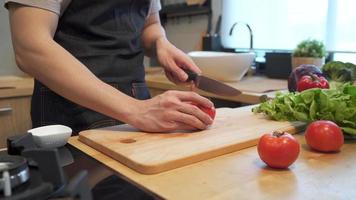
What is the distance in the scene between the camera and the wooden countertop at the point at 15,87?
1.70m

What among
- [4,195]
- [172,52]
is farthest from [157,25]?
[4,195]

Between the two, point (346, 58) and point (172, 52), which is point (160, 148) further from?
point (346, 58)

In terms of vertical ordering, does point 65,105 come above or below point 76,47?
below

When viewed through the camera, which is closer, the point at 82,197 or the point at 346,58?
the point at 82,197

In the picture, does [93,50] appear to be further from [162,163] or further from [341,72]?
[341,72]

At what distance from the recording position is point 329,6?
69.6 inches

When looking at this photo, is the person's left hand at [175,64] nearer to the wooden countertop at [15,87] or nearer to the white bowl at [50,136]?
the white bowl at [50,136]

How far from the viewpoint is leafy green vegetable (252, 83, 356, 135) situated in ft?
2.67

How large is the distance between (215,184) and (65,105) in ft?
1.74

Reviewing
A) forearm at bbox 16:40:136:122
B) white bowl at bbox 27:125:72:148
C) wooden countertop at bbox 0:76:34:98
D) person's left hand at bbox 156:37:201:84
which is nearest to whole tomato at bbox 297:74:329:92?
person's left hand at bbox 156:37:201:84

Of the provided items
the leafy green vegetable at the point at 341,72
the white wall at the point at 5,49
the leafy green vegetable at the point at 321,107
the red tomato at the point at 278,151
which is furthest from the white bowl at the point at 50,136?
the white wall at the point at 5,49

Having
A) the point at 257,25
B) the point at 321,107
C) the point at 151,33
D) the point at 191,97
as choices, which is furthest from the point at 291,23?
the point at 191,97

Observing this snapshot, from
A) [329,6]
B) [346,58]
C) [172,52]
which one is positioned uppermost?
[329,6]

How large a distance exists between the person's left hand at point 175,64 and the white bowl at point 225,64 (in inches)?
24.9
